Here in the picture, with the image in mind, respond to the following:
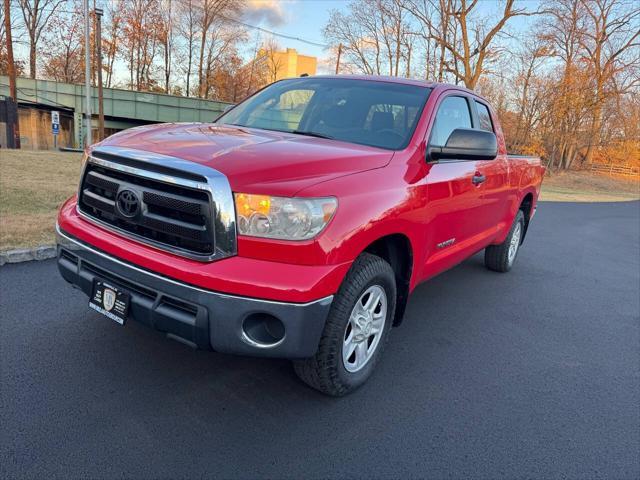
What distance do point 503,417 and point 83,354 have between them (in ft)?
8.72

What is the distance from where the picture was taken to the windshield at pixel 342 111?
10.6ft

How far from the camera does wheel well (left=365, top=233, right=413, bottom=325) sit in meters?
2.93

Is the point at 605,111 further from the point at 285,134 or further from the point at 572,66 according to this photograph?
the point at 285,134

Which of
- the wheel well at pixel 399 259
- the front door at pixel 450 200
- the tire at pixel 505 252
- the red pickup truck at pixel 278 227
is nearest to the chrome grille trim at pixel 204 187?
the red pickup truck at pixel 278 227

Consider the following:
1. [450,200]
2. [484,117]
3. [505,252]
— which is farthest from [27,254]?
[505,252]

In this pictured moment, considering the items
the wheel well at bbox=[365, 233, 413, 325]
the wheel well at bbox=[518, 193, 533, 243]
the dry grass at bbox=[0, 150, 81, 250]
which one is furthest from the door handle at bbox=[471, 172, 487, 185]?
the dry grass at bbox=[0, 150, 81, 250]

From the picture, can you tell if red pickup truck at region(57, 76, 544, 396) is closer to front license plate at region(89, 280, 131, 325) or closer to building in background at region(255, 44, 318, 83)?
front license plate at region(89, 280, 131, 325)

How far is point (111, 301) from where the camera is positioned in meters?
2.45

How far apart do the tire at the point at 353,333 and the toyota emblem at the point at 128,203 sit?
3.73ft

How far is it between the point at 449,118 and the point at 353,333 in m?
1.98

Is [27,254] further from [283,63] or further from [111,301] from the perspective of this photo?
[283,63]

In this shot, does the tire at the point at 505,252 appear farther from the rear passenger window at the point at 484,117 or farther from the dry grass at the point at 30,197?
the dry grass at the point at 30,197

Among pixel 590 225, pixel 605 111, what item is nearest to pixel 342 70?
pixel 605 111

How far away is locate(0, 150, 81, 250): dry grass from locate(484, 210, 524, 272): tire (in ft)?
16.7
